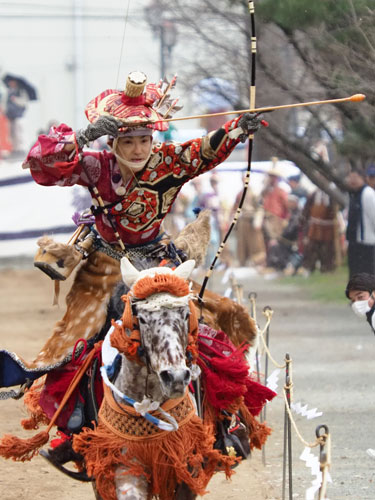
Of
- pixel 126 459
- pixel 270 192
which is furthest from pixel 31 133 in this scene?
pixel 126 459

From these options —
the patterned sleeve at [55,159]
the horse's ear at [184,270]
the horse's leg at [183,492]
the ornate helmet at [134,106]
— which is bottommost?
the horse's leg at [183,492]

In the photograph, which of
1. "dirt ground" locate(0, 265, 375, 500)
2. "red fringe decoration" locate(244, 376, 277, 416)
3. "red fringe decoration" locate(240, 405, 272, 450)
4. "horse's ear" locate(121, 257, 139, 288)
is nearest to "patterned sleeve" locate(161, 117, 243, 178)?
"dirt ground" locate(0, 265, 375, 500)

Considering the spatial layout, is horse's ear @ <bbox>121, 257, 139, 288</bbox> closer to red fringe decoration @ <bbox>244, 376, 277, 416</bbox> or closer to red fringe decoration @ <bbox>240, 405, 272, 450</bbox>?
red fringe decoration @ <bbox>244, 376, 277, 416</bbox>

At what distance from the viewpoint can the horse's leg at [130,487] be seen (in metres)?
5.06

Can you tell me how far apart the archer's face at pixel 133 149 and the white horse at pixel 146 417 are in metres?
1.04

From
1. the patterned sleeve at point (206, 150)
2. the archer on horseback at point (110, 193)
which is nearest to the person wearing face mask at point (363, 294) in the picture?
the archer on horseback at point (110, 193)

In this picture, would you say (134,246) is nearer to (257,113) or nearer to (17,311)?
(257,113)

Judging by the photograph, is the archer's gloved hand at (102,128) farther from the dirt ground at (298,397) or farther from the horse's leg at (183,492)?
the horse's leg at (183,492)

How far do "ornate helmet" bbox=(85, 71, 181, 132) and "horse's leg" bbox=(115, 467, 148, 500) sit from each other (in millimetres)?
1861

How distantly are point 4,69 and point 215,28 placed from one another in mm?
16446

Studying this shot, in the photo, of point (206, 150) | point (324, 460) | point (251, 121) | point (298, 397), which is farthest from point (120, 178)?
point (298, 397)

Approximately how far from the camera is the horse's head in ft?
15.0

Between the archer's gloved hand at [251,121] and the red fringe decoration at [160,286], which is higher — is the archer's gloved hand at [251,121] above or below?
above

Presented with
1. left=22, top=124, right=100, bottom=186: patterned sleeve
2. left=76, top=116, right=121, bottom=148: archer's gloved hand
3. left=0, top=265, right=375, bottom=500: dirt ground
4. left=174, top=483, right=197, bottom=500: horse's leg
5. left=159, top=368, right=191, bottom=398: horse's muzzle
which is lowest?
left=0, top=265, right=375, bottom=500: dirt ground
